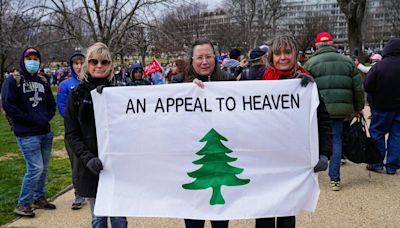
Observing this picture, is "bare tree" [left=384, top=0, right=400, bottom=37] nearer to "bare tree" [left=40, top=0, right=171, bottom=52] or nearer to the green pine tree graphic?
"bare tree" [left=40, top=0, right=171, bottom=52]

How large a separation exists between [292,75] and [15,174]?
5625 millimetres

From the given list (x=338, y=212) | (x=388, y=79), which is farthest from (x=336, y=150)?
(x=388, y=79)

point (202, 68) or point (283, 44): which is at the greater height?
point (283, 44)

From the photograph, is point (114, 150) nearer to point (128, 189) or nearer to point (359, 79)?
point (128, 189)

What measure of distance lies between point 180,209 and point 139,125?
28.8 inches

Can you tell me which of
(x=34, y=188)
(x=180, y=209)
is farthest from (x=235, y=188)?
(x=34, y=188)

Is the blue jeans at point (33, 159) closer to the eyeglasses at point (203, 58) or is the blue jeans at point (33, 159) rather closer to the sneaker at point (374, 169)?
the eyeglasses at point (203, 58)

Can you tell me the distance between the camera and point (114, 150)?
3.18 m

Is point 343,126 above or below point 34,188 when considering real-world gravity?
above

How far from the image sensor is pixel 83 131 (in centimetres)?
315

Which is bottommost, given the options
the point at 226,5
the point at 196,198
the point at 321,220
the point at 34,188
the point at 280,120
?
the point at 321,220

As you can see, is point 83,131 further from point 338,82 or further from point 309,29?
point 309,29

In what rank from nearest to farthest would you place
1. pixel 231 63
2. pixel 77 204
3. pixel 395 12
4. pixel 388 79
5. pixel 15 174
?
pixel 77 204, pixel 388 79, pixel 15 174, pixel 231 63, pixel 395 12

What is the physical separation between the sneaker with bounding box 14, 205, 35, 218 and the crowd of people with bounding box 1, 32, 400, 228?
11 millimetres
